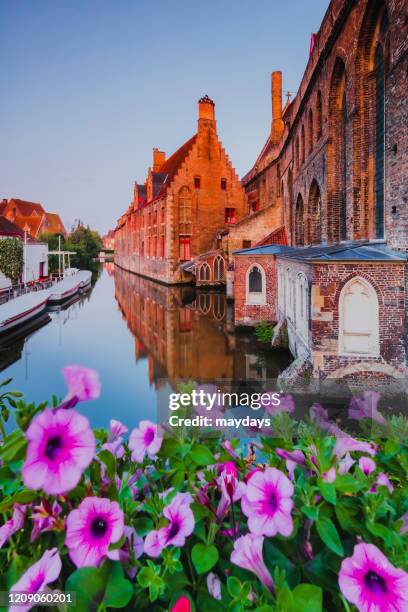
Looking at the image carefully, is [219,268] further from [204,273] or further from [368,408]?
[368,408]

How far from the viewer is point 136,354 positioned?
14.3 m

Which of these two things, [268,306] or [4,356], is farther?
[268,306]

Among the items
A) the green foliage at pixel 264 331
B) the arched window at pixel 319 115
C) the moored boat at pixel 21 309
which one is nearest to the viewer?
the green foliage at pixel 264 331

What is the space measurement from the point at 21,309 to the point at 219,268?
1739cm

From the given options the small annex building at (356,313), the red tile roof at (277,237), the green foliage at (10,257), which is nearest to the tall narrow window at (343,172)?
the small annex building at (356,313)

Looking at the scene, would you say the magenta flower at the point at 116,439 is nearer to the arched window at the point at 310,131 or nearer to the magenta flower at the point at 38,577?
the magenta flower at the point at 38,577

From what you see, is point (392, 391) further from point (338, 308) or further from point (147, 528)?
point (147, 528)

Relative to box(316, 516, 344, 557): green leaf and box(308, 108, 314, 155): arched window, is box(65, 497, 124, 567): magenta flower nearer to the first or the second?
box(316, 516, 344, 557): green leaf

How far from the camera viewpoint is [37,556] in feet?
3.38

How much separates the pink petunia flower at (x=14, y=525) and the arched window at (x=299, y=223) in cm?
1947

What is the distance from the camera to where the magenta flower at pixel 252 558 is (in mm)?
1026

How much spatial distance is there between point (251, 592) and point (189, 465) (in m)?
0.43

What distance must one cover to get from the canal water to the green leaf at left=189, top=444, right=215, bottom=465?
4047 mm

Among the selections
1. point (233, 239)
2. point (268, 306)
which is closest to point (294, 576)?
point (268, 306)
